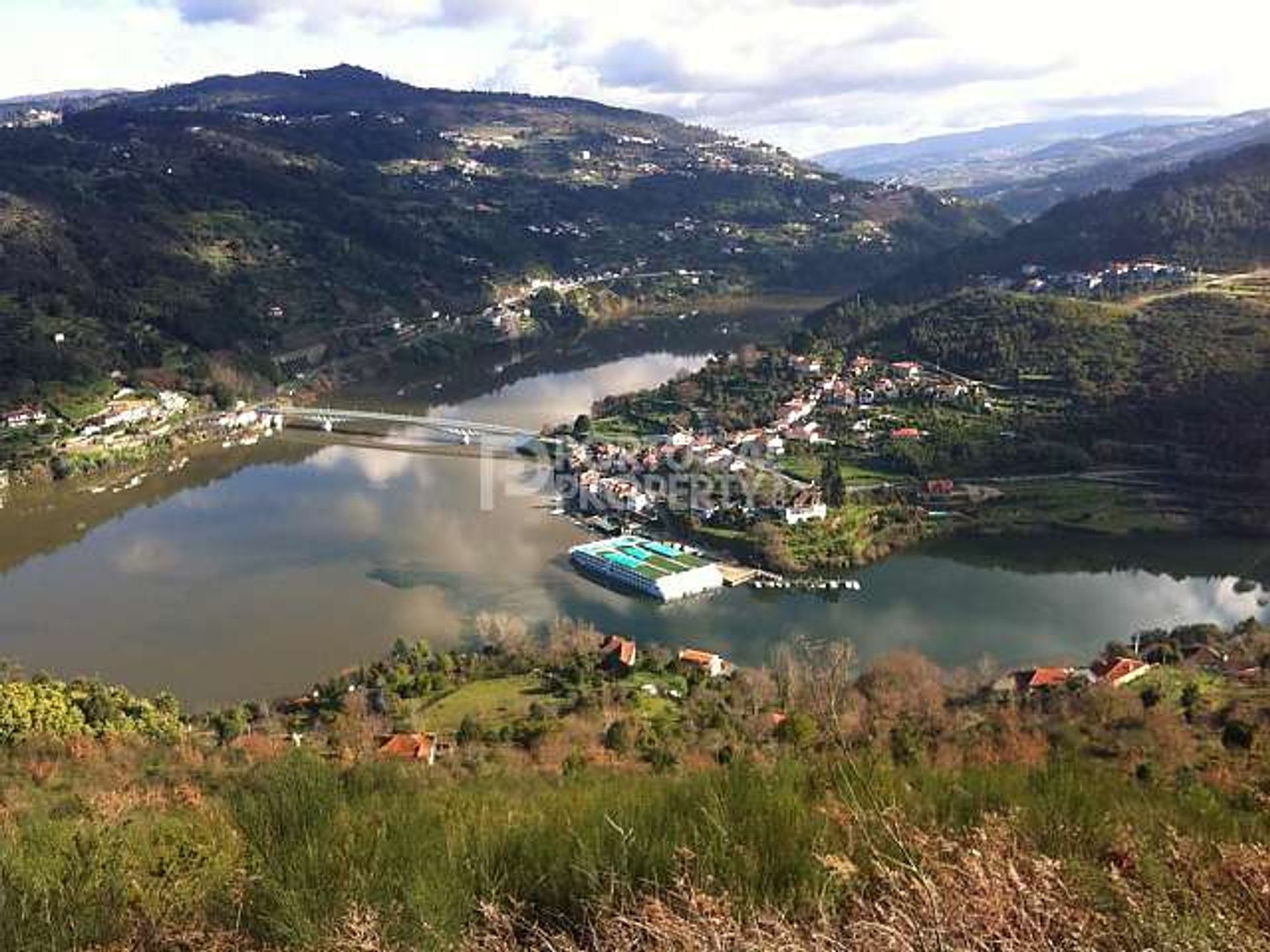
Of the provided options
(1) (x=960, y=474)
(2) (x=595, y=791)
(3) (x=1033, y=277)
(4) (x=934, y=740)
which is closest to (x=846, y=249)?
(3) (x=1033, y=277)

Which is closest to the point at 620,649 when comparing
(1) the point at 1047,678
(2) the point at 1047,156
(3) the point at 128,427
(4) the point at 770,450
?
(1) the point at 1047,678

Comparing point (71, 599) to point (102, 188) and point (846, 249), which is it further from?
point (846, 249)

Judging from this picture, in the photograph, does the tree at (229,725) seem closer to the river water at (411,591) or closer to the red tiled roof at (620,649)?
the river water at (411,591)

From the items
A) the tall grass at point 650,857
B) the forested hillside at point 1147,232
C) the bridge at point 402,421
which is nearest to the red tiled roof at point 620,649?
the tall grass at point 650,857

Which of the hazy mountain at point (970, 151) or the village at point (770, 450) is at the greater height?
the hazy mountain at point (970, 151)

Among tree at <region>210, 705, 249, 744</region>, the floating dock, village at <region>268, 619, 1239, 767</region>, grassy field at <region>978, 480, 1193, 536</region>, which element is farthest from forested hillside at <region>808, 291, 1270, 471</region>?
tree at <region>210, 705, 249, 744</region>

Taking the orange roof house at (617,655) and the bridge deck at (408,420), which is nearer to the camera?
the orange roof house at (617,655)

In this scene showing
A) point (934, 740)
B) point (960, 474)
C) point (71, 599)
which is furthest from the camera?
point (960, 474)
